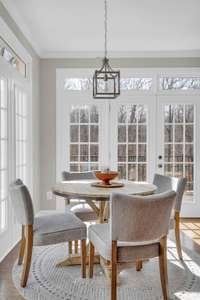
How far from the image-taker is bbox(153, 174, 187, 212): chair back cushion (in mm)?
3141

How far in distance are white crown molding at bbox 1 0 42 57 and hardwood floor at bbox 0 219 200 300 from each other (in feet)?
8.51

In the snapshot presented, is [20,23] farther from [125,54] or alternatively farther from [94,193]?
[94,193]

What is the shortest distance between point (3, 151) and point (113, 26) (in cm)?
209

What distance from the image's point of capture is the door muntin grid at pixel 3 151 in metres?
3.17

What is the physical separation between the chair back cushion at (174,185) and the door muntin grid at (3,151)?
1.70 meters

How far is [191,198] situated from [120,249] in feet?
10.4

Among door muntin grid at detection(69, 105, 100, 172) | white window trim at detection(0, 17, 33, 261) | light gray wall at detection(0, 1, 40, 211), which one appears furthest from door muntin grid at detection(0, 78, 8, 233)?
door muntin grid at detection(69, 105, 100, 172)

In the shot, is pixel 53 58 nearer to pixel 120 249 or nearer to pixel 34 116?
pixel 34 116

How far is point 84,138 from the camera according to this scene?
5.07 m

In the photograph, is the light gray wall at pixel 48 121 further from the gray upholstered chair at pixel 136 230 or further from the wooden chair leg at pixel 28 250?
the gray upholstered chair at pixel 136 230

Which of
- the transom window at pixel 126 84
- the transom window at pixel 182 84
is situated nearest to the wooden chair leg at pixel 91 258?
the transom window at pixel 126 84

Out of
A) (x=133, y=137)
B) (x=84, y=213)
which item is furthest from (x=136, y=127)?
(x=84, y=213)

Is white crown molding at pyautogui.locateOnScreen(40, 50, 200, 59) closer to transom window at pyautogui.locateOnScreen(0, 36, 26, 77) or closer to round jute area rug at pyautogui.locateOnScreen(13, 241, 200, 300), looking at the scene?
transom window at pyautogui.locateOnScreen(0, 36, 26, 77)

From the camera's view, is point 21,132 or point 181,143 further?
point 181,143
